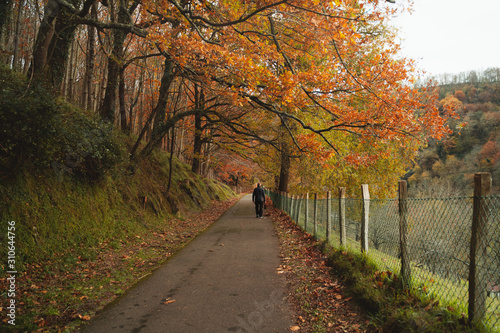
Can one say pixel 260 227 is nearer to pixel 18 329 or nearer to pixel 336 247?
pixel 336 247

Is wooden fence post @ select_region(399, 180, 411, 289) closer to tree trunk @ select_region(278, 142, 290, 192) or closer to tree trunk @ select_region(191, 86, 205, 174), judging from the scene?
tree trunk @ select_region(278, 142, 290, 192)

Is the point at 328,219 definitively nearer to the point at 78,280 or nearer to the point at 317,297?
the point at 317,297

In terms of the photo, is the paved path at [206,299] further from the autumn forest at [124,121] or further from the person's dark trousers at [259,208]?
the person's dark trousers at [259,208]

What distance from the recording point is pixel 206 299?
4852 mm

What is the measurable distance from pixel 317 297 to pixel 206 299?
183cm

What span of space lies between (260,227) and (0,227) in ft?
30.6

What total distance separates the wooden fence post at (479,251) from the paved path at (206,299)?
7.00 ft

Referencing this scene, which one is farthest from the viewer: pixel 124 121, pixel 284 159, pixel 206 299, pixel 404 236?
pixel 284 159

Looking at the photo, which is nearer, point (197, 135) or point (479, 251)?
point (479, 251)

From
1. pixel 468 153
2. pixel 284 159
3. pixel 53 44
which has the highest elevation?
pixel 468 153

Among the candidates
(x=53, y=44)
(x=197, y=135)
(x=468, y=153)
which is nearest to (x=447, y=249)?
(x=53, y=44)

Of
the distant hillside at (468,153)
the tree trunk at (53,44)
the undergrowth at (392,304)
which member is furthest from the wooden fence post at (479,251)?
the distant hillside at (468,153)

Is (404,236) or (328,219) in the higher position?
(404,236)

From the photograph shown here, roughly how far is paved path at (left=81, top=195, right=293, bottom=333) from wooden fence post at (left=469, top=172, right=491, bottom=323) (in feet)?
7.00
